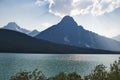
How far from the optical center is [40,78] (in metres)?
26.1

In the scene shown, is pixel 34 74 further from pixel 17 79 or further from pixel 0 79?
pixel 0 79

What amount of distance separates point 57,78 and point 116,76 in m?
7.21

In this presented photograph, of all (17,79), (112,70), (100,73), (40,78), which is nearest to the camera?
(17,79)

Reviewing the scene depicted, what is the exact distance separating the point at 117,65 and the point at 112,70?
941 mm

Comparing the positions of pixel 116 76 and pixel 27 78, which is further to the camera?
pixel 116 76

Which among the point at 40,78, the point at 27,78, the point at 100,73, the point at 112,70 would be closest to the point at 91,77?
the point at 100,73

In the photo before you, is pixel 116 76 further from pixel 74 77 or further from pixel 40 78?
pixel 40 78

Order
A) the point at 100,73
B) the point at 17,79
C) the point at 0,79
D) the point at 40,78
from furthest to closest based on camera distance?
the point at 0,79, the point at 100,73, the point at 40,78, the point at 17,79

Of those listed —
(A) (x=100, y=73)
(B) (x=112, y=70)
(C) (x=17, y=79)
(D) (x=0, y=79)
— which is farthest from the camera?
(D) (x=0, y=79)

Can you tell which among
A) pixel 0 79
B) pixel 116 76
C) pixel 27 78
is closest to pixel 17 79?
pixel 27 78

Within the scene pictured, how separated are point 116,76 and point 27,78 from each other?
996 centimetres

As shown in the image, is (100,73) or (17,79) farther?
(100,73)

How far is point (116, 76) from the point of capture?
1161 inches

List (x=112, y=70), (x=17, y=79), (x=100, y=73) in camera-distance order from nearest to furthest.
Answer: (x=17, y=79), (x=100, y=73), (x=112, y=70)
